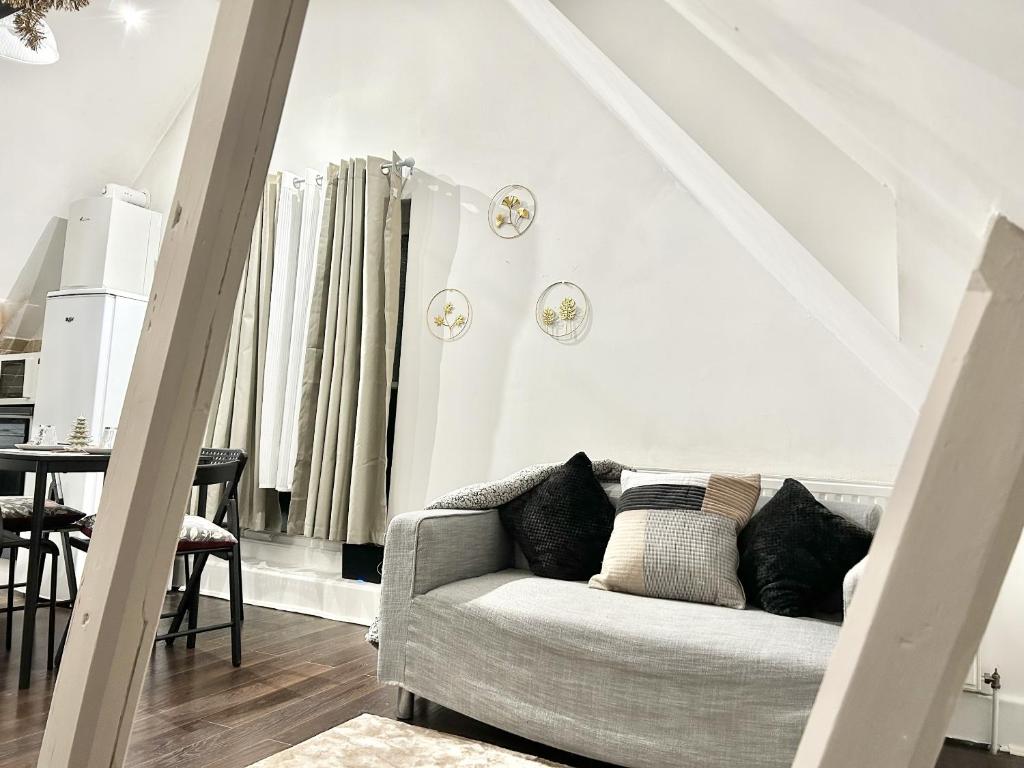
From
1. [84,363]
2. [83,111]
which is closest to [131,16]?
[83,111]

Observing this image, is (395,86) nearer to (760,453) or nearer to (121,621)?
(760,453)

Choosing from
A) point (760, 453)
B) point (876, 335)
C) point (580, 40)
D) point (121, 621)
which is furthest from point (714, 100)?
point (121, 621)

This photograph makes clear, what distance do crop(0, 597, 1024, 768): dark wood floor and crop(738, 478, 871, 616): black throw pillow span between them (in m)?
0.60

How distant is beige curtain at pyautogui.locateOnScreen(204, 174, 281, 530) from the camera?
4.17 metres

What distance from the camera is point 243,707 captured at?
243cm

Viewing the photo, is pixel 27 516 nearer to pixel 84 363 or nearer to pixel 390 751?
pixel 84 363

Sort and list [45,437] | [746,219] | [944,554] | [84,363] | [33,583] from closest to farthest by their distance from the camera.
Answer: [944,554] < [33,583] < [746,219] < [45,437] < [84,363]

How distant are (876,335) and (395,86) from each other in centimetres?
294

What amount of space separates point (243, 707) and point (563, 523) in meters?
1.22

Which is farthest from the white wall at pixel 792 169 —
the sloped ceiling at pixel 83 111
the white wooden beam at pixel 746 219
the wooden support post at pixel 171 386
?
→ the sloped ceiling at pixel 83 111

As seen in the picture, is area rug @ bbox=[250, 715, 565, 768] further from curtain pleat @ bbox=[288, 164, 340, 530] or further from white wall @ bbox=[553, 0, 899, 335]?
white wall @ bbox=[553, 0, 899, 335]

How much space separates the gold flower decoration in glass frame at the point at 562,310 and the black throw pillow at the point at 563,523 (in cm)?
85

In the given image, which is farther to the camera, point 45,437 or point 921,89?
point 45,437

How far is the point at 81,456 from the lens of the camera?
8.76ft
